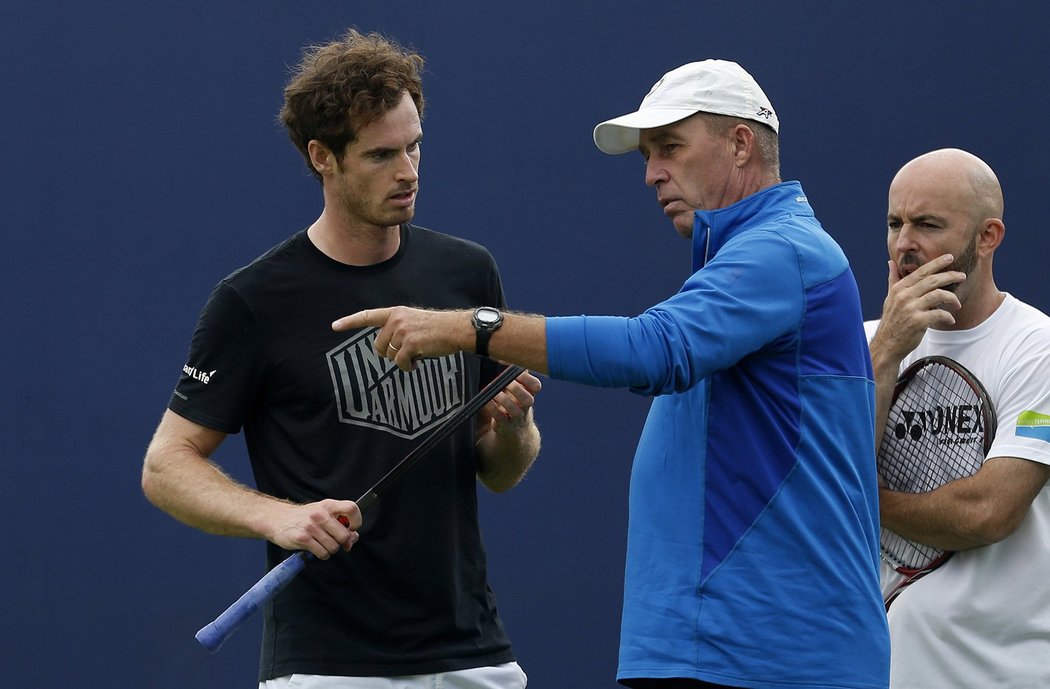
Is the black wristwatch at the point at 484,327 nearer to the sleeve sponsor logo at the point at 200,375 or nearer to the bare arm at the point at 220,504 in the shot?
the bare arm at the point at 220,504

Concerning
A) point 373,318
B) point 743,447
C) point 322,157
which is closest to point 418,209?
point 322,157

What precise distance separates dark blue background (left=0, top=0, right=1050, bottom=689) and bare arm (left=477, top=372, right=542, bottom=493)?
1.32 metres

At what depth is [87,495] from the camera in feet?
13.5

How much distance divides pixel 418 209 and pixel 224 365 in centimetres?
166

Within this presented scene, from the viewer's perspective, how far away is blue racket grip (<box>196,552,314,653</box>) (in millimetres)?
2439

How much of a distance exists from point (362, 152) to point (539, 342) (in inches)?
28.0

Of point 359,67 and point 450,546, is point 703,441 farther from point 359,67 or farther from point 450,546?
point 359,67

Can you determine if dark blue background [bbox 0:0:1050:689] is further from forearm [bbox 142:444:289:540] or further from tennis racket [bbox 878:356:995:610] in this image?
forearm [bbox 142:444:289:540]

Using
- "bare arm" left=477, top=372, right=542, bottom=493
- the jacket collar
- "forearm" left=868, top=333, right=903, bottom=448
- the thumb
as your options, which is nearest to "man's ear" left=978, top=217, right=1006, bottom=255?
the thumb

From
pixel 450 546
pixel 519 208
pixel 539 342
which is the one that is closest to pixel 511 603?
pixel 519 208

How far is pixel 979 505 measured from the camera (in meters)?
2.60

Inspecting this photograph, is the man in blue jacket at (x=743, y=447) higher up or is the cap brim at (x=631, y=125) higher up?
the cap brim at (x=631, y=125)

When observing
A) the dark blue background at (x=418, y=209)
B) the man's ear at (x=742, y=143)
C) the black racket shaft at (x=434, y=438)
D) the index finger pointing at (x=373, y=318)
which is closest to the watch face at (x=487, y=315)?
the index finger pointing at (x=373, y=318)

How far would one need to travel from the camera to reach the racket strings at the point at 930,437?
2693mm
